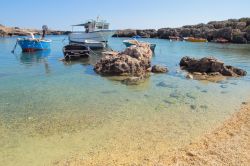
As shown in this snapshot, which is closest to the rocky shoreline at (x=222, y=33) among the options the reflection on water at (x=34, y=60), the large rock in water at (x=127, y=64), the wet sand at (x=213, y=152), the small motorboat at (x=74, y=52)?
the reflection on water at (x=34, y=60)

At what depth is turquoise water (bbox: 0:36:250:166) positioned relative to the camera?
9.77 metres

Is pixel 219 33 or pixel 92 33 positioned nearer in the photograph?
pixel 92 33

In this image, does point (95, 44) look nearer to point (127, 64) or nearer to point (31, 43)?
point (31, 43)

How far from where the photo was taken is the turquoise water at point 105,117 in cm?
977

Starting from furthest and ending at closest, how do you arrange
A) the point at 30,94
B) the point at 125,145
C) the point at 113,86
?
the point at 113,86 < the point at 30,94 < the point at 125,145

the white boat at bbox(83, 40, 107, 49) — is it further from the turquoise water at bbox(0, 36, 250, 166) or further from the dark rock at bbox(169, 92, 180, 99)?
the dark rock at bbox(169, 92, 180, 99)

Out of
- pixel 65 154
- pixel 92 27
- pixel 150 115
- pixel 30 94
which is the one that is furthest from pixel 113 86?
pixel 92 27

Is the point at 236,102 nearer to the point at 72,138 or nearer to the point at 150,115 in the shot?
the point at 150,115

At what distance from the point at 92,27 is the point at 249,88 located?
42.6 meters

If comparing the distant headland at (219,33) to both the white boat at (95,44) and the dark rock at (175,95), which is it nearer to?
the white boat at (95,44)

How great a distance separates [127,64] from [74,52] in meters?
14.3

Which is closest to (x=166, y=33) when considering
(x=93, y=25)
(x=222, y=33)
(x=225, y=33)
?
(x=222, y=33)

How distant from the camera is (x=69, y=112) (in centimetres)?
1421

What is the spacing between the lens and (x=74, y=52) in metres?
38.2
